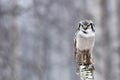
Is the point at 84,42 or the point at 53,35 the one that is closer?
the point at 84,42

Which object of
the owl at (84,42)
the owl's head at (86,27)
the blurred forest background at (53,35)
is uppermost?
the owl's head at (86,27)

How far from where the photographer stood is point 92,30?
0.98 m

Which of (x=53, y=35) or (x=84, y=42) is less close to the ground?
(x=84, y=42)

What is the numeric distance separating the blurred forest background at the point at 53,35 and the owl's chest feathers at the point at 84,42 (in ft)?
21.0

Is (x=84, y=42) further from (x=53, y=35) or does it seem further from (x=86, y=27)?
(x=53, y=35)

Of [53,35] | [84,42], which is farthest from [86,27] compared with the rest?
[53,35]

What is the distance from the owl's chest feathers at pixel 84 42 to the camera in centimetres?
98

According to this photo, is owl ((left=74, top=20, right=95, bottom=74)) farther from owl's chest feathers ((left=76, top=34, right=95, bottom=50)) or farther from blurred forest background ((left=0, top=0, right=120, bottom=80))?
blurred forest background ((left=0, top=0, right=120, bottom=80))

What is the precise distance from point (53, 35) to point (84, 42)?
8.09m

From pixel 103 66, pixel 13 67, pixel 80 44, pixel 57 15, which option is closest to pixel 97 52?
pixel 103 66

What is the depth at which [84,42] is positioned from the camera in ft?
3.26

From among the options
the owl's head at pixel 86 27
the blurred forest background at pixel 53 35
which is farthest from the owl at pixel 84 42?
the blurred forest background at pixel 53 35

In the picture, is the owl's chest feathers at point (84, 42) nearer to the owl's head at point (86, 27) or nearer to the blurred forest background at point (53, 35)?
the owl's head at point (86, 27)

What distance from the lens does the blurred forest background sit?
8055 millimetres
